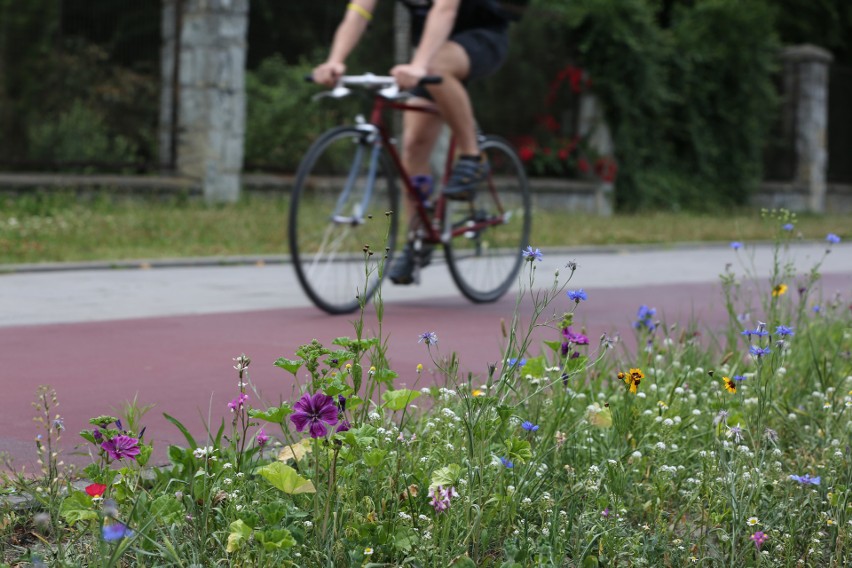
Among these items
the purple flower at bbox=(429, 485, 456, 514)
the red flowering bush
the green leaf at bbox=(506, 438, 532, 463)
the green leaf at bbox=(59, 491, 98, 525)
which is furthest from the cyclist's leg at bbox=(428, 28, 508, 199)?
the red flowering bush

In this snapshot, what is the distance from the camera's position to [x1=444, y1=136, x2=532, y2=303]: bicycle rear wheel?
7137 millimetres

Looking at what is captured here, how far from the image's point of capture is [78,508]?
237 centimetres

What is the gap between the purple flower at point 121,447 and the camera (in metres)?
2.45

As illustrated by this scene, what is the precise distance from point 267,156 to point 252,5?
5.47ft

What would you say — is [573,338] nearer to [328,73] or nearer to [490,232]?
[328,73]

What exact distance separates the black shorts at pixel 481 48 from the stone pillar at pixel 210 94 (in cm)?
742

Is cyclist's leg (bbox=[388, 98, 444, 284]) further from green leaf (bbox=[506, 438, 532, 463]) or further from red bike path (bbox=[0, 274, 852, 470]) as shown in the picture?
green leaf (bbox=[506, 438, 532, 463])

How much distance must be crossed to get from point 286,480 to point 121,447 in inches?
11.9

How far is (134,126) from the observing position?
14078mm

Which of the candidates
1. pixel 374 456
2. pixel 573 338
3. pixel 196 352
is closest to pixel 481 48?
pixel 196 352

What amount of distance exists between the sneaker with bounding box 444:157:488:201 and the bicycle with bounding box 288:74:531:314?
8 centimetres

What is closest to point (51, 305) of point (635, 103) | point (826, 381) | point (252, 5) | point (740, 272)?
point (826, 381)

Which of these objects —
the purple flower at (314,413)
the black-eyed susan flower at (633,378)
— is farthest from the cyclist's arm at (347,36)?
the purple flower at (314,413)

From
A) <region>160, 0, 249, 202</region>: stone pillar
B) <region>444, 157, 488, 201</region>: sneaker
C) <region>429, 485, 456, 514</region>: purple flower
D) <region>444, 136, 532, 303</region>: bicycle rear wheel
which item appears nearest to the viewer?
<region>429, 485, 456, 514</region>: purple flower
